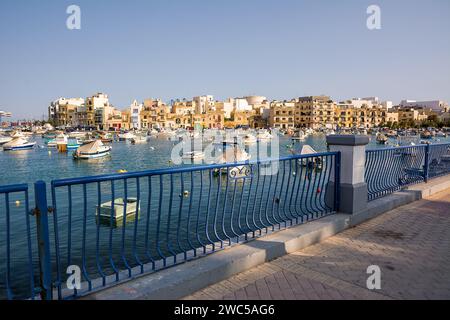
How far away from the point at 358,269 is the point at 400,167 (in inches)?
236

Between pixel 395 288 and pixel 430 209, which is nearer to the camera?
pixel 395 288

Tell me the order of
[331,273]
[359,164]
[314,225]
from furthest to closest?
[359,164] → [314,225] → [331,273]

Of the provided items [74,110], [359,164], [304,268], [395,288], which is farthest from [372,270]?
[74,110]

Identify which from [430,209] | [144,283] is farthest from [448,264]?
[144,283]

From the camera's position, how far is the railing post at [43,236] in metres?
3.48

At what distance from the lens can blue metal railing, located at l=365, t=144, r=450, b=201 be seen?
28.4 ft

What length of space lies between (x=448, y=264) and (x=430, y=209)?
12.0ft

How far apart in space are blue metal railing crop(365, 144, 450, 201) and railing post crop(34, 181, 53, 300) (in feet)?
22.7

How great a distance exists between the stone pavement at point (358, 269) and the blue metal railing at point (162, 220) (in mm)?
739

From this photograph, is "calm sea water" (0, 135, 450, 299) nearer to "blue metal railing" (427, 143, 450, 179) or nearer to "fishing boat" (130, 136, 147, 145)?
"blue metal railing" (427, 143, 450, 179)

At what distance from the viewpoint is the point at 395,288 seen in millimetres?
4461
